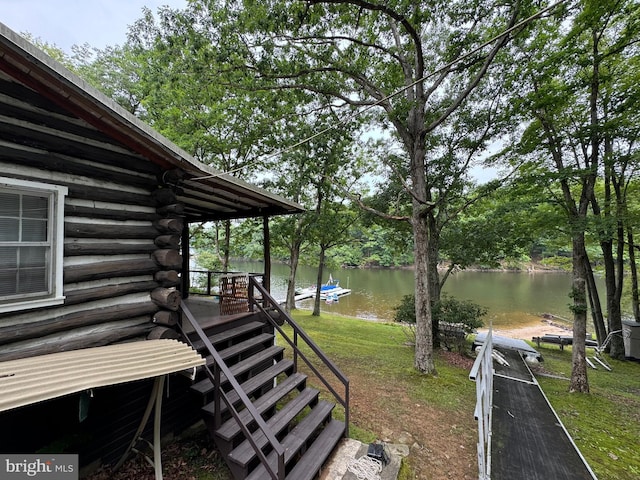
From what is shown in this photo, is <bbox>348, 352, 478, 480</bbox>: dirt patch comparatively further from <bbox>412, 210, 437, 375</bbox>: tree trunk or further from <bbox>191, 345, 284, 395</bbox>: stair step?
<bbox>191, 345, 284, 395</bbox>: stair step

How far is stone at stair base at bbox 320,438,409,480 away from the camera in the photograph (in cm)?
318

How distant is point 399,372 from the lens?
6.85 m

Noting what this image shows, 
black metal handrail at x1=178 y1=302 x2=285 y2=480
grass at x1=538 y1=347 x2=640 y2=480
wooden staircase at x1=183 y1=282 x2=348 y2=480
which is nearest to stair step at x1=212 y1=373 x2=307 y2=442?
wooden staircase at x1=183 y1=282 x2=348 y2=480

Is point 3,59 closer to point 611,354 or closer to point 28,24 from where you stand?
point 28,24

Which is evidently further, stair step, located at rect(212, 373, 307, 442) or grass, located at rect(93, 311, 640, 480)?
grass, located at rect(93, 311, 640, 480)

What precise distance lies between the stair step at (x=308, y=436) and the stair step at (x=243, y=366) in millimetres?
1024

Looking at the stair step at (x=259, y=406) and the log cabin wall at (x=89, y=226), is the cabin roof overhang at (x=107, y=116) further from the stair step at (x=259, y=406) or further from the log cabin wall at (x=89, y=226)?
the stair step at (x=259, y=406)

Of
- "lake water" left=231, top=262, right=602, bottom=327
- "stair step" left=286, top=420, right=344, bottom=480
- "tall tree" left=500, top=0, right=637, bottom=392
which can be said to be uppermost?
"tall tree" left=500, top=0, right=637, bottom=392

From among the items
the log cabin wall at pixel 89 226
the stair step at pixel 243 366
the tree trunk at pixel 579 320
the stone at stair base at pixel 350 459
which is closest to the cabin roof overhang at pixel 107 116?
the log cabin wall at pixel 89 226

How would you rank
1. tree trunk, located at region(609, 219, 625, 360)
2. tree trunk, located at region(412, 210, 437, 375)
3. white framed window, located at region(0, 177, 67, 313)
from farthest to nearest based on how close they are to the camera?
tree trunk, located at region(609, 219, 625, 360) < tree trunk, located at region(412, 210, 437, 375) < white framed window, located at region(0, 177, 67, 313)

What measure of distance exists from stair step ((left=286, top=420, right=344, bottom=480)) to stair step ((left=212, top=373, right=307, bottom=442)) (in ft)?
2.32

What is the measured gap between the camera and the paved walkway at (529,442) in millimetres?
3250

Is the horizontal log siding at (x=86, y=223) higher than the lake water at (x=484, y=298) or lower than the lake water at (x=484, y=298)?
higher

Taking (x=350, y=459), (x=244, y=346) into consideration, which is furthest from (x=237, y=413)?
(x=350, y=459)
